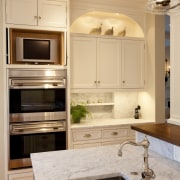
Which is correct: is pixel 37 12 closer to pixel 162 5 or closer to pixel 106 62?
pixel 106 62

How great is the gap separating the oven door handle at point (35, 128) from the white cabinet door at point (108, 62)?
953mm

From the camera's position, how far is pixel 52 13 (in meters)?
3.10

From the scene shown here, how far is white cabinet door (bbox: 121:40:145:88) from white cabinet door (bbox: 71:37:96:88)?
0.55 metres

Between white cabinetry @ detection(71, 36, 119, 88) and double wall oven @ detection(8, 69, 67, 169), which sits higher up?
white cabinetry @ detection(71, 36, 119, 88)

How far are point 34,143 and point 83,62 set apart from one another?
1.41m

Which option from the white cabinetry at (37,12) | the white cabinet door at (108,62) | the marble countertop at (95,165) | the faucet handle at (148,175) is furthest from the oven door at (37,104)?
the faucet handle at (148,175)

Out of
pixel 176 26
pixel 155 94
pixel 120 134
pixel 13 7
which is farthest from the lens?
pixel 155 94

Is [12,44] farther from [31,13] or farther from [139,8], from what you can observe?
[139,8]

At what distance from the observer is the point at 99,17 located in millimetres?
4059

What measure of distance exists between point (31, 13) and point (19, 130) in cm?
156

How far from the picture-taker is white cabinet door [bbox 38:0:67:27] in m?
3.06

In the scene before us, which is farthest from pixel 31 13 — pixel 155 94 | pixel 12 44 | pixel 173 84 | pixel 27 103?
pixel 155 94

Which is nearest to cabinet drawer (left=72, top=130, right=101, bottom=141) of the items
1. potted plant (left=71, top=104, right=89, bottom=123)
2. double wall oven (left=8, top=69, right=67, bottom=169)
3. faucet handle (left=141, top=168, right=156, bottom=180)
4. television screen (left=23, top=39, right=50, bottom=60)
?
double wall oven (left=8, top=69, right=67, bottom=169)

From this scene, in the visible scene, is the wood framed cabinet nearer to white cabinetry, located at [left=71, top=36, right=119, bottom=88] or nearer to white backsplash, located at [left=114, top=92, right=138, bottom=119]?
white backsplash, located at [left=114, top=92, right=138, bottom=119]
